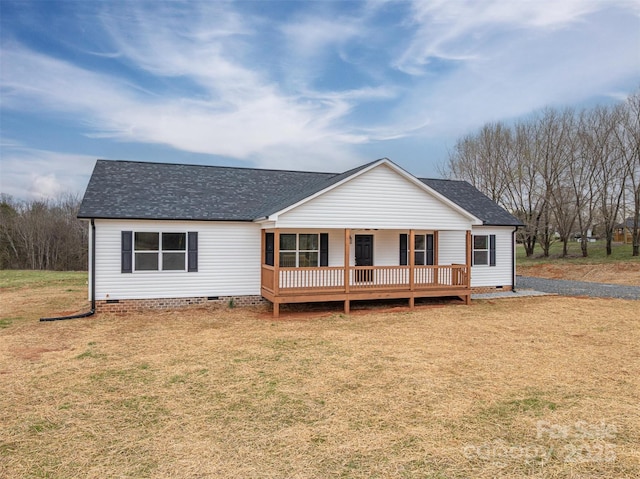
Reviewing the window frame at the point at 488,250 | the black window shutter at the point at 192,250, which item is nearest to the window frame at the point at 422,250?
the window frame at the point at 488,250

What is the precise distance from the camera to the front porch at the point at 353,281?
1234 centimetres

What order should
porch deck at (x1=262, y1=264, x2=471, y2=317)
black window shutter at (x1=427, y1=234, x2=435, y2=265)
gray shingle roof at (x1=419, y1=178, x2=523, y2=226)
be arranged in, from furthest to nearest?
gray shingle roof at (x1=419, y1=178, x2=523, y2=226)
black window shutter at (x1=427, y1=234, x2=435, y2=265)
porch deck at (x1=262, y1=264, x2=471, y2=317)

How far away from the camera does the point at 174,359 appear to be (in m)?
7.56

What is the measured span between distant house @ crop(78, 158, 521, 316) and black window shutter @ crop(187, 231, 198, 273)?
3 centimetres

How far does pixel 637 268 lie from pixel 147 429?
27.3 m

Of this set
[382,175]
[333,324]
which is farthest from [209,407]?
[382,175]

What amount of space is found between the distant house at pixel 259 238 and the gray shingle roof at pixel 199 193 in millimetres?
64

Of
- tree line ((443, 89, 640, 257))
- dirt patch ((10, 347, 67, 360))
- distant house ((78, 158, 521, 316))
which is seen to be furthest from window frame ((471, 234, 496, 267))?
tree line ((443, 89, 640, 257))

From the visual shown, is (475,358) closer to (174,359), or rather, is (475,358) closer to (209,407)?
(209,407)

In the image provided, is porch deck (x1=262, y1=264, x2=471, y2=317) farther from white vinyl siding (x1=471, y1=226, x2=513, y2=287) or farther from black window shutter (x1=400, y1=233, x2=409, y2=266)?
white vinyl siding (x1=471, y1=226, x2=513, y2=287)

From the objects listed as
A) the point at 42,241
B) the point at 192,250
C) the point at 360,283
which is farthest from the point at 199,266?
the point at 42,241

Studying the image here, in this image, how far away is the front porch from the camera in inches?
486

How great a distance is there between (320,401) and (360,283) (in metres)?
8.79

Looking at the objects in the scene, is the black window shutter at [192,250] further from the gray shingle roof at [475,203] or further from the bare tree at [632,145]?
the bare tree at [632,145]
